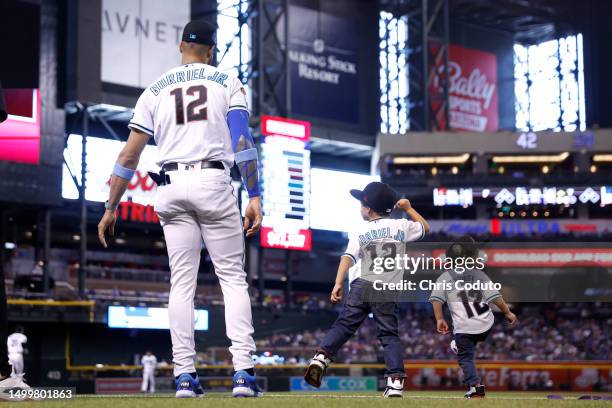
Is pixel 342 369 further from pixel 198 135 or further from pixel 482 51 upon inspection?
pixel 482 51

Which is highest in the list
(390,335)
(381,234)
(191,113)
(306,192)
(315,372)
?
(306,192)

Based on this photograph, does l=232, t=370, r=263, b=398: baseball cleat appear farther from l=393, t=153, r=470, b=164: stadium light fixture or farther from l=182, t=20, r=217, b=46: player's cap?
l=393, t=153, r=470, b=164: stadium light fixture

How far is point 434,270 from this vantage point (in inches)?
421

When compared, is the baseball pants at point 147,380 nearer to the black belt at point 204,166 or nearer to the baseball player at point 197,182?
the baseball player at point 197,182

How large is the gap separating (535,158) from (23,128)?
28.1 m

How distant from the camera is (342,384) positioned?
3209cm

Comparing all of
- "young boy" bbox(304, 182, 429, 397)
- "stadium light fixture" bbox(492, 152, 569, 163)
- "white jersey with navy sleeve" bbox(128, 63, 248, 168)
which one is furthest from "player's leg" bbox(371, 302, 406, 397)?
"stadium light fixture" bbox(492, 152, 569, 163)

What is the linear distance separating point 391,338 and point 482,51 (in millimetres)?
56611

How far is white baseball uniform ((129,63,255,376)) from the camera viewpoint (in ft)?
21.6

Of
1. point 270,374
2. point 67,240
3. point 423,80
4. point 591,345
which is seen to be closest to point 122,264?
point 67,240

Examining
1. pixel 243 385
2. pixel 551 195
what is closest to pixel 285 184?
pixel 551 195

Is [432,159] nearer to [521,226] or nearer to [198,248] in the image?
[521,226]

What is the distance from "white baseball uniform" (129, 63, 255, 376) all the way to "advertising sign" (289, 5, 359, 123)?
143 feet

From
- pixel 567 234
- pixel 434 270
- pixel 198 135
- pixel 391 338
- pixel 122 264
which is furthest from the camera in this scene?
pixel 122 264
